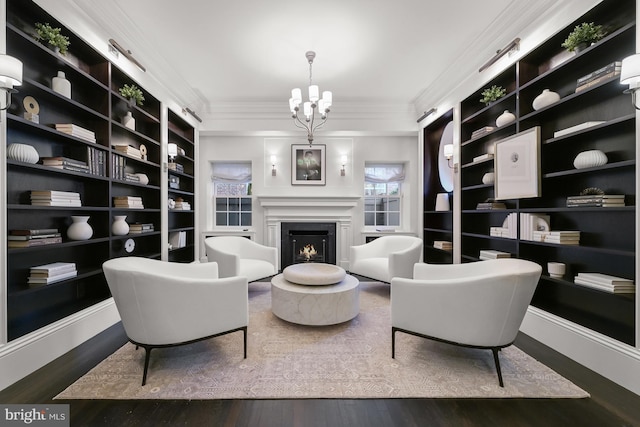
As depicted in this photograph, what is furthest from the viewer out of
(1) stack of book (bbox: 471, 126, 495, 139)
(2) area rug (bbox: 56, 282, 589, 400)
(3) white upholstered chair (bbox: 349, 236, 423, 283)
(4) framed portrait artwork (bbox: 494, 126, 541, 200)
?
(3) white upholstered chair (bbox: 349, 236, 423, 283)

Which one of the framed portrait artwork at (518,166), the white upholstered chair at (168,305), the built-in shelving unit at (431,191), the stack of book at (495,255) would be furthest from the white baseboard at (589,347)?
the white upholstered chair at (168,305)

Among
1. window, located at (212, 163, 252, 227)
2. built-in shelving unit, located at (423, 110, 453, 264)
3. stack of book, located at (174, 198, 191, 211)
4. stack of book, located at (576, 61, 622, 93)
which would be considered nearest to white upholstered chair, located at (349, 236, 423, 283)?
built-in shelving unit, located at (423, 110, 453, 264)

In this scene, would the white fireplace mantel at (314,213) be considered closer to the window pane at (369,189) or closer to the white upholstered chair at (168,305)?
the window pane at (369,189)

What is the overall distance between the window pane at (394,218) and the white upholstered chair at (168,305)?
4.06 meters

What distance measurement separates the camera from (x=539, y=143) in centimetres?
249

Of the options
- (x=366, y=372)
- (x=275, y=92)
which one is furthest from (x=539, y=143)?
(x=275, y=92)

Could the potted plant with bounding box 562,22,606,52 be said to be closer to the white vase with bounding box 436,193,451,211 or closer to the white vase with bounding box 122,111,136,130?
the white vase with bounding box 436,193,451,211

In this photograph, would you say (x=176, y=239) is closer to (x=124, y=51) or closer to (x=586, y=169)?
(x=124, y=51)

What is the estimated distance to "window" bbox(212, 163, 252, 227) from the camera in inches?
211

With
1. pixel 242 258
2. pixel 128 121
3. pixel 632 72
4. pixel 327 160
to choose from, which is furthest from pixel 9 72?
pixel 327 160

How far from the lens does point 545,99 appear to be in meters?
2.45

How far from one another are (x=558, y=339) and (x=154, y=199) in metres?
4.73

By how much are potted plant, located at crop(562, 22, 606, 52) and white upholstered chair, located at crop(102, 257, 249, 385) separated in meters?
3.31

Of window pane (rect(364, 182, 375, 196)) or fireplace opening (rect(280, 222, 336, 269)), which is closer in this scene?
fireplace opening (rect(280, 222, 336, 269))
